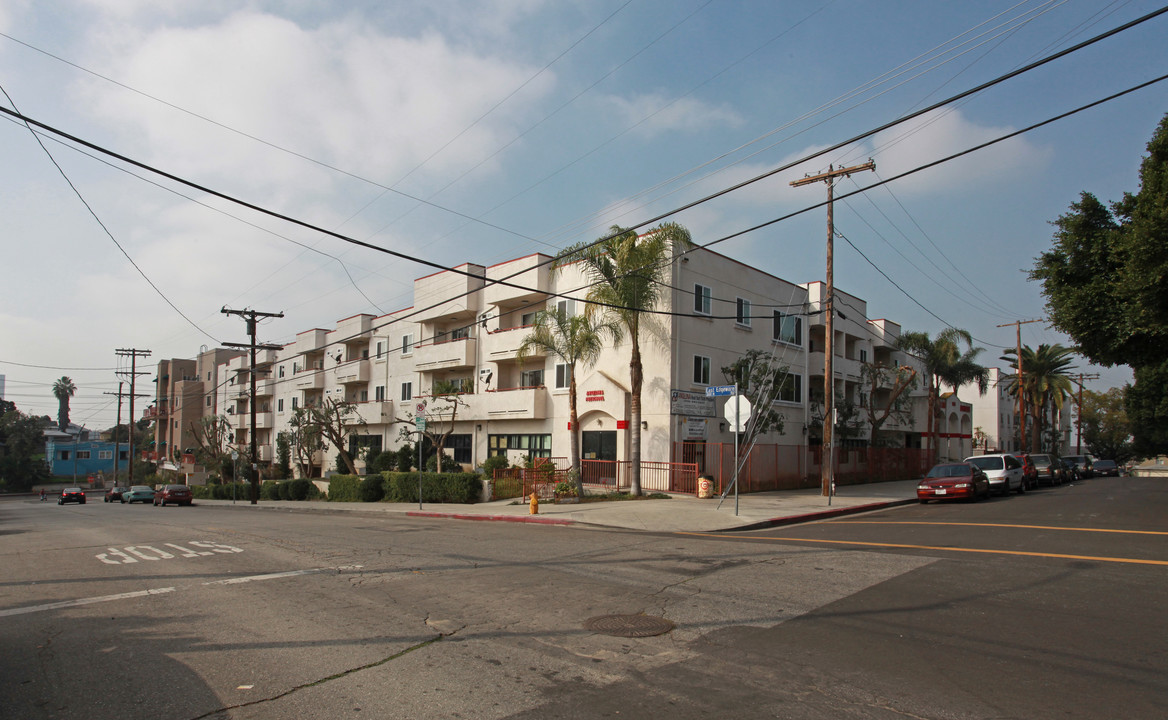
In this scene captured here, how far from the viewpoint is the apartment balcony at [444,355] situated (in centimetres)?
3725

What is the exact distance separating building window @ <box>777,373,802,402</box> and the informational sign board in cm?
531

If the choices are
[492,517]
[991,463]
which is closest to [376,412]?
[492,517]

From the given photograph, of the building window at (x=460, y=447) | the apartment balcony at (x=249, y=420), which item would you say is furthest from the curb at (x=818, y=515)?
the apartment balcony at (x=249, y=420)

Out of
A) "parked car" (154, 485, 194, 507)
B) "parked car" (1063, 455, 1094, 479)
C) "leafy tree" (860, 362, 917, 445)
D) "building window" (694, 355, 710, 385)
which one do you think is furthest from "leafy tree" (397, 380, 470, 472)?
"parked car" (1063, 455, 1094, 479)

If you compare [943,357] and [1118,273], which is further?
[943,357]

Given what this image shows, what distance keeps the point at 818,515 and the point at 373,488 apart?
21.4 m

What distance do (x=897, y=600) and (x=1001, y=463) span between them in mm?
23522

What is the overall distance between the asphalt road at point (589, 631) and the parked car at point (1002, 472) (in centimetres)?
Answer: 1530

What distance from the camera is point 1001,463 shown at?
2756 centimetres

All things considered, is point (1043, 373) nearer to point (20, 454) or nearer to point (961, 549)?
point (961, 549)

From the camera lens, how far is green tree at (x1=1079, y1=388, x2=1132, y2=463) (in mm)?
76688

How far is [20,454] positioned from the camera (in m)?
85.4

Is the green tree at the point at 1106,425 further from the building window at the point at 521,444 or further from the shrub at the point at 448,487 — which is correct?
the shrub at the point at 448,487

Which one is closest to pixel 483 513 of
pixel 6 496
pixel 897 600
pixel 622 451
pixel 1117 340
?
pixel 622 451
